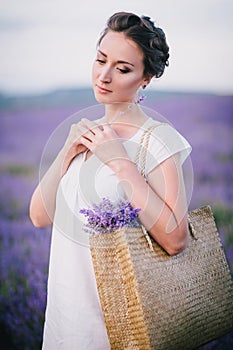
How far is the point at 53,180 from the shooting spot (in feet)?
5.95

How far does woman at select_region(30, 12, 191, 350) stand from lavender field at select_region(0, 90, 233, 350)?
1264mm

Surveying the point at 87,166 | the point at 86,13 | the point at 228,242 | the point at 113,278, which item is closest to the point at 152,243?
the point at 113,278

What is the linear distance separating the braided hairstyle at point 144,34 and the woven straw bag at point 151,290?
0.23m

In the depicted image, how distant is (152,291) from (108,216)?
242 mm

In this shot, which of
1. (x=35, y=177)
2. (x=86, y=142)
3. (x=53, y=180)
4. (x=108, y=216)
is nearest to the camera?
(x=108, y=216)

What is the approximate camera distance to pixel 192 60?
118 inches

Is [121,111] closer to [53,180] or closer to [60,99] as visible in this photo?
[53,180]

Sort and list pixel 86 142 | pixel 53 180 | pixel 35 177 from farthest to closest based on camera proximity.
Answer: pixel 35 177 < pixel 53 180 < pixel 86 142

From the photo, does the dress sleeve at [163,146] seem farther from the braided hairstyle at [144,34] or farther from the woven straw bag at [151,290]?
the braided hairstyle at [144,34]

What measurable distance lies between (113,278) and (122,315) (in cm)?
11

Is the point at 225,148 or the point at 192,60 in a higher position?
the point at 192,60

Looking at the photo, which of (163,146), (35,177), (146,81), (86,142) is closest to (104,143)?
(86,142)

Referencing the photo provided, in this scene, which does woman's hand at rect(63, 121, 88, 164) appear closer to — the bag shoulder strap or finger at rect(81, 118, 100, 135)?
finger at rect(81, 118, 100, 135)

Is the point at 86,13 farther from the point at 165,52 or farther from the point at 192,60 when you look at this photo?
the point at 165,52
